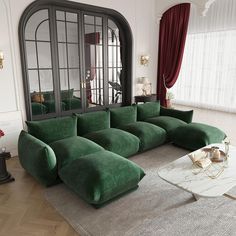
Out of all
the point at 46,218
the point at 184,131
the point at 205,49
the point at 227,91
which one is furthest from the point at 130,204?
the point at 205,49

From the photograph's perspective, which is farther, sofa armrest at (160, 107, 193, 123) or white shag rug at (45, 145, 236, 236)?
sofa armrest at (160, 107, 193, 123)

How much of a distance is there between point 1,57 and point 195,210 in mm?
3597

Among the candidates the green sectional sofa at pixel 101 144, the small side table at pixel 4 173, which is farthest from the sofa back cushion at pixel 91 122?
the small side table at pixel 4 173

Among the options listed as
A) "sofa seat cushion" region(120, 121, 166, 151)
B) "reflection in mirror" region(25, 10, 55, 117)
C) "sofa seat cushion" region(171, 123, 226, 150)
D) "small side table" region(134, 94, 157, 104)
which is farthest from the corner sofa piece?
"small side table" region(134, 94, 157, 104)

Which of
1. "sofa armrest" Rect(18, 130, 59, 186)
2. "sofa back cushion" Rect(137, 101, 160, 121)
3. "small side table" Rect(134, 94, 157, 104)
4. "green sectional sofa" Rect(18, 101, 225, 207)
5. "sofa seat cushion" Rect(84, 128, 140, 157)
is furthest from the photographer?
"small side table" Rect(134, 94, 157, 104)

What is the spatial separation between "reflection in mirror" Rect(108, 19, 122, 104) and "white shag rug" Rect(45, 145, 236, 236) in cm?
316

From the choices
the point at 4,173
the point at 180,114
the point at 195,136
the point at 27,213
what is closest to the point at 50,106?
the point at 4,173

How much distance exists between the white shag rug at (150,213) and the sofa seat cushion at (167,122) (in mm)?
1603

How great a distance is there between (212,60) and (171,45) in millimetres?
1165

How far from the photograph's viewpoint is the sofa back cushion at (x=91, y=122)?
A: 4093 mm

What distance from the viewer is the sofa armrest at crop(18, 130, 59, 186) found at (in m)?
2.95

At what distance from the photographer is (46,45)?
176 inches

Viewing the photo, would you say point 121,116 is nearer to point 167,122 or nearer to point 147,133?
point 147,133

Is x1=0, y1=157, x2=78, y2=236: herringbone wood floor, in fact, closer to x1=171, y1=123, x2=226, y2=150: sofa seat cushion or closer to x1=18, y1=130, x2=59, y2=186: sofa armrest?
x1=18, y1=130, x2=59, y2=186: sofa armrest
